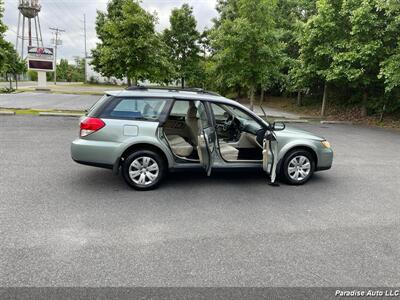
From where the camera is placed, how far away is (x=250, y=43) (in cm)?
1416

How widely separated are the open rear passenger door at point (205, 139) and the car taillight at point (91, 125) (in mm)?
1583

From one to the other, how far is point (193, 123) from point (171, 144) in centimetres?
62

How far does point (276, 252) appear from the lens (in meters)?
3.39

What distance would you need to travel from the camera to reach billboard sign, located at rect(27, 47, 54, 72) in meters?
36.2

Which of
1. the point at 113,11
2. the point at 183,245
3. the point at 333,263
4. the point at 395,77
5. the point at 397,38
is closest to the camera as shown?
the point at 333,263

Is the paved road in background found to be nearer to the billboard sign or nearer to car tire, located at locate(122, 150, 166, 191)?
car tire, located at locate(122, 150, 166, 191)

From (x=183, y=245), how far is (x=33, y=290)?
151cm

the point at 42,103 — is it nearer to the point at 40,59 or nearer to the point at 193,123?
the point at 193,123

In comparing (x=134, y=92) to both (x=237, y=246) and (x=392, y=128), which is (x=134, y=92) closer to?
(x=237, y=246)

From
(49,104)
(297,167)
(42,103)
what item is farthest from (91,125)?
(42,103)

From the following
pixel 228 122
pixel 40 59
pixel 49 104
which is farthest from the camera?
pixel 40 59

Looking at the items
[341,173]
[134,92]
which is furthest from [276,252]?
[341,173]

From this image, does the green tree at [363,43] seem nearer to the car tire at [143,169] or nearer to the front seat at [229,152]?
the front seat at [229,152]

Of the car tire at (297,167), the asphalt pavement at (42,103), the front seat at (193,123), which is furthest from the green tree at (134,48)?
the car tire at (297,167)
